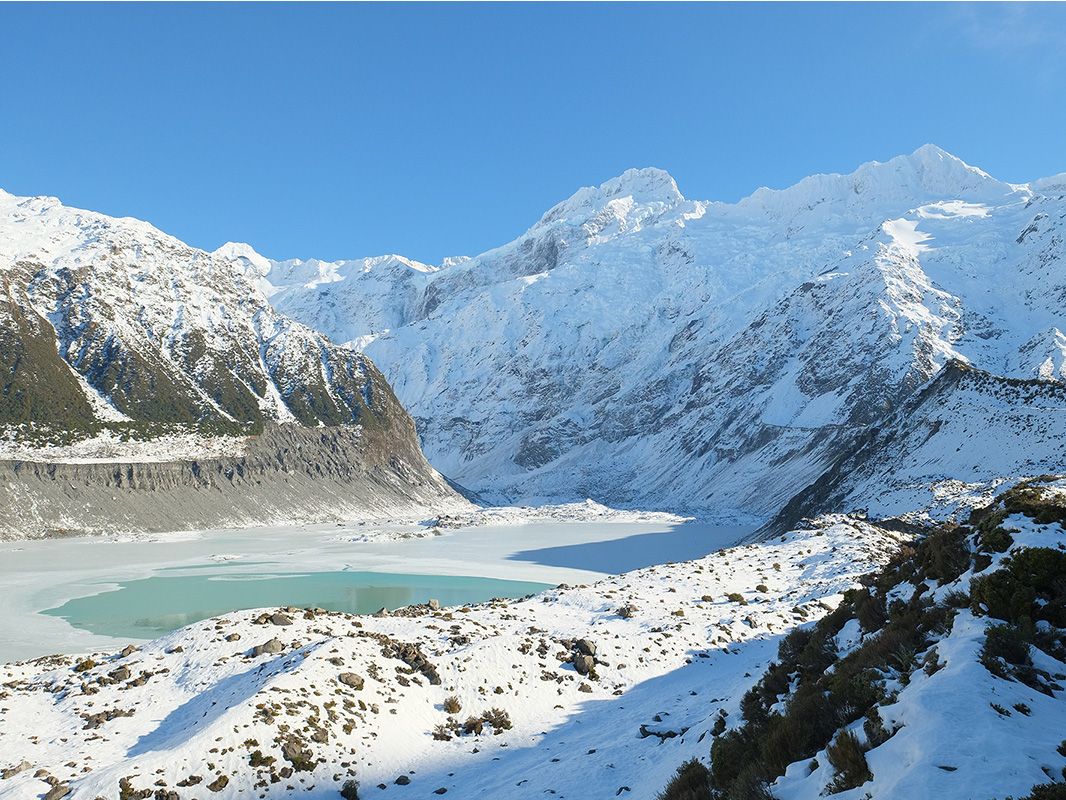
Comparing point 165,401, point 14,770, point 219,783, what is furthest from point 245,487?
point 219,783

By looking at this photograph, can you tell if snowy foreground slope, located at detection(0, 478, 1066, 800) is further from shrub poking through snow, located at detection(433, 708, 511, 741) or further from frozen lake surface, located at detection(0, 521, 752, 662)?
frozen lake surface, located at detection(0, 521, 752, 662)

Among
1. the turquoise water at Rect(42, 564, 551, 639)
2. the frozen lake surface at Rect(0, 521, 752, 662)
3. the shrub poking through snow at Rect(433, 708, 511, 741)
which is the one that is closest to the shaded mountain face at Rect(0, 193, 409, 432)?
the frozen lake surface at Rect(0, 521, 752, 662)

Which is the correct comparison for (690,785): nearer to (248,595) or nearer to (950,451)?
(248,595)

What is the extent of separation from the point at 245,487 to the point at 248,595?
81.1 metres

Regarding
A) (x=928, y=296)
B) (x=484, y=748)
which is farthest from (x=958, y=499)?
(x=928, y=296)

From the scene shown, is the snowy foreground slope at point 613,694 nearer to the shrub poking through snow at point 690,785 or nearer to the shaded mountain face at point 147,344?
the shrub poking through snow at point 690,785

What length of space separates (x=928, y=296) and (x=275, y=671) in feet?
726

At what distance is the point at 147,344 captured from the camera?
151875mm

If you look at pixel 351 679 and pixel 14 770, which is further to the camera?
pixel 351 679

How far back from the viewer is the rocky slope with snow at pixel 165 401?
111 meters

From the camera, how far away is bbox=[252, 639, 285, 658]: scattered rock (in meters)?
23.4

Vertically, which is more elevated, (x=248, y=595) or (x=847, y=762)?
(x=847, y=762)

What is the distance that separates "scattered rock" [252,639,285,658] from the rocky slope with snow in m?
93.4

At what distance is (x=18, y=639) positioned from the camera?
39.8m
